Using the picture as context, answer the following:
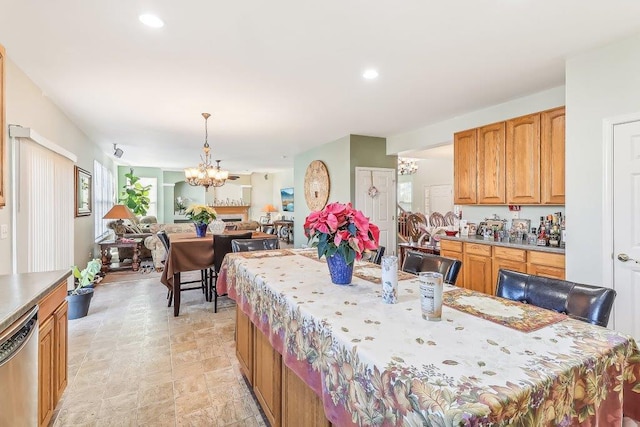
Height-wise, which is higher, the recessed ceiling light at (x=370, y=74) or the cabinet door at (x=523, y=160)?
the recessed ceiling light at (x=370, y=74)

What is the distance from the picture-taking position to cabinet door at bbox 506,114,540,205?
11.1ft

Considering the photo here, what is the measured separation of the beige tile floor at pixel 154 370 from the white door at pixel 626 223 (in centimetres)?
281

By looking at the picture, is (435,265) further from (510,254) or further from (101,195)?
(101,195)

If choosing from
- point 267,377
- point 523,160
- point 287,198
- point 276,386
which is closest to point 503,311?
point 276,386

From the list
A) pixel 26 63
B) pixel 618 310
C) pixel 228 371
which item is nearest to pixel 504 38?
pixel 618 310

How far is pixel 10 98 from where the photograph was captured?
2760mm

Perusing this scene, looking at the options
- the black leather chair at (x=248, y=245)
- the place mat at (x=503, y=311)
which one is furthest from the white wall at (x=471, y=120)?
the black leather chair at (x=248, y=245)

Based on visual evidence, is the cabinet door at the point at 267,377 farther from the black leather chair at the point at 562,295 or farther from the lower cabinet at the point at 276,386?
the black leather chair at the point at 562,295

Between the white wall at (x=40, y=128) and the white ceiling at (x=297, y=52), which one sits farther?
the white wall at (x=40, y=128)

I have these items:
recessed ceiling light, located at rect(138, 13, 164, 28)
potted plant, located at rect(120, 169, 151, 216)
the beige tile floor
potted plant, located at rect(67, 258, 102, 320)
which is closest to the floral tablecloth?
the beige tile floor

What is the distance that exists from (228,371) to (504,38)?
3.38 metres

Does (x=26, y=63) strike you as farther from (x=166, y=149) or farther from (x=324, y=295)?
(x=166, y=149)

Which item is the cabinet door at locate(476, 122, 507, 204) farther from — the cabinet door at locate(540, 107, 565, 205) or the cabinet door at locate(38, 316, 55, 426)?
the cabinet door at locate(38, 316, 55, 426)

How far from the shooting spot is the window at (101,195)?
21.0 ft
